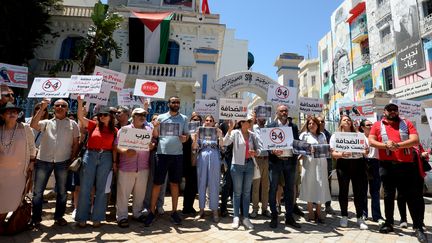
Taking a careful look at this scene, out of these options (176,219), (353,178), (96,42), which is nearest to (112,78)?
(176,219)

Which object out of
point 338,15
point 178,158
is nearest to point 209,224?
point 178,158

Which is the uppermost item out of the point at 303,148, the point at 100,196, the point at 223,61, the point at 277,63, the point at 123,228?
the point at 223,61

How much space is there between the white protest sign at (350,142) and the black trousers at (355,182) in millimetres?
249

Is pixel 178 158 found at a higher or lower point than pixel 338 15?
lower

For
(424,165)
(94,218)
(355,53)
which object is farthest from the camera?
(355,53)

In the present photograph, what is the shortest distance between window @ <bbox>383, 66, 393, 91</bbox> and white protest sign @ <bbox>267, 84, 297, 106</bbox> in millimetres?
14511

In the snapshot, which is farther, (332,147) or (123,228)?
(332,147)

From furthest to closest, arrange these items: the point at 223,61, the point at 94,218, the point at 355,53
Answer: the point at 223,61 < the point at 355,53 < the point at 94,218

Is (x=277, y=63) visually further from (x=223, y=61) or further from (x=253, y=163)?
(x=223, y=61)

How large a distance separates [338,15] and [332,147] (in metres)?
24.0

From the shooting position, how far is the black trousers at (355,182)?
4578 mm

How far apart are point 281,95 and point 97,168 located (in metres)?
4.35

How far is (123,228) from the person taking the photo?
4160 mm

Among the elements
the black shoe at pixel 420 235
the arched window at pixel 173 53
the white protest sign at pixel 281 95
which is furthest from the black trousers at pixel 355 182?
the arched window at pixel 173 53
